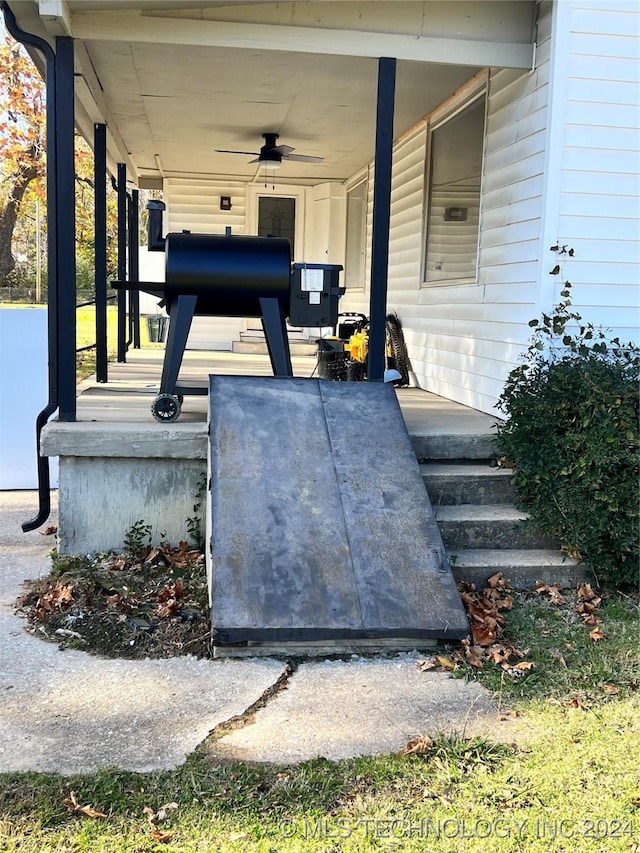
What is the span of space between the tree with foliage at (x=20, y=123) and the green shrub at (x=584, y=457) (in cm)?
1435

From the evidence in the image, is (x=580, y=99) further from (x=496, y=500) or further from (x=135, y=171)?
(x=135, y=171)

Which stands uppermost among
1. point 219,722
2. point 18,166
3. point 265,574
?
point 18,166

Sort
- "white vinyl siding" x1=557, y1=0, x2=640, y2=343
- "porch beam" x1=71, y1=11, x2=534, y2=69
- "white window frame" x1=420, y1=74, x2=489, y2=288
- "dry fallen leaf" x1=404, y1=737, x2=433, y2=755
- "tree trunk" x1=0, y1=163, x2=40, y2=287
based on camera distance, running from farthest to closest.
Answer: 1. "tree trunk" x1=0, y1=163, x2=40, y2=287
2. "white window frame" x1=420, y1=74, x2=489, y2=288
3. "white vinyl siding" x1=557, y1=0, x2=640, y2=343
4. "porch beam" x1=71, y1=11, x2=534, y2=69
5. "dry fallen leaf" x1=404, y1=737, x2=433, y2=755

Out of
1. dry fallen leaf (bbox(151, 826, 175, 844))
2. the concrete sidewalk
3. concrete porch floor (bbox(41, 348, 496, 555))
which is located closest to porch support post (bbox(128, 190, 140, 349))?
concrete porch floor (bbox(41, 348, 496, 555))

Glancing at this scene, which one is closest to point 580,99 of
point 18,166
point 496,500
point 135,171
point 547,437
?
point 547,437

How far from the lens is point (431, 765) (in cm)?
234

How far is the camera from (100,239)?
6.05 metres

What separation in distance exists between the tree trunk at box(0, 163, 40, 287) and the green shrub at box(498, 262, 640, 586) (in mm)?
15397

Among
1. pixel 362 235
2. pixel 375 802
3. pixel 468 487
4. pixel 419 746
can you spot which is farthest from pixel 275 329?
pixel 362 235

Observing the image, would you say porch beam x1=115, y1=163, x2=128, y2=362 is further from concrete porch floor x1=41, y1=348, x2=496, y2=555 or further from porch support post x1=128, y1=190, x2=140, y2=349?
concrete porch floor x1=41, y1=348, x2=496, y2=555

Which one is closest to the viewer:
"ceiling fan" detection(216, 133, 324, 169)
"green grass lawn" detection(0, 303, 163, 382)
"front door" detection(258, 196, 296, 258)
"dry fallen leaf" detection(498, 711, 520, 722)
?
"dry fallen leaf" detection(498, 711, 520, 722)

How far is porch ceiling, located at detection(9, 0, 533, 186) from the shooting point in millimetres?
4277

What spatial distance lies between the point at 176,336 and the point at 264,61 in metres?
2.02

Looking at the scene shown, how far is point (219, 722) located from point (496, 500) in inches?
83.4
